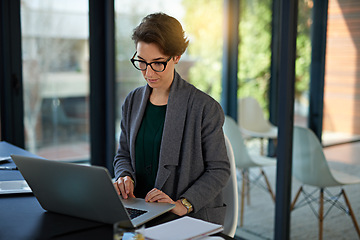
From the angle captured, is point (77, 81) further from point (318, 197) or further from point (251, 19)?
point (318, 197)

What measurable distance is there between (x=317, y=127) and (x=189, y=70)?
67.7 inches

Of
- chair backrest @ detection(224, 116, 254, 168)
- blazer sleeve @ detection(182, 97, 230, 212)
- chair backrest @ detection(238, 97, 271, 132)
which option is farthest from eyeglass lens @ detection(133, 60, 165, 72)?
chair backrest @ detection(224, 116, 254, 168)

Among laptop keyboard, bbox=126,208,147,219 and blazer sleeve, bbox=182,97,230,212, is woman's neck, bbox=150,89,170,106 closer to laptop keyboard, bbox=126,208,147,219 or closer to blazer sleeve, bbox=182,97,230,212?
blazer sleeve, bbox=182,97,230,212

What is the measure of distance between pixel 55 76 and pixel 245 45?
1.54 m

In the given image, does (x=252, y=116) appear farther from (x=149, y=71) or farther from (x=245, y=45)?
(x=149, y=71)

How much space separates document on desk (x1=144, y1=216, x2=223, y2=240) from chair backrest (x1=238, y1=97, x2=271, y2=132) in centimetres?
175

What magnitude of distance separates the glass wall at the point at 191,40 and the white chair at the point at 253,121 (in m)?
0.48

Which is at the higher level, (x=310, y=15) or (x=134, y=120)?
(x=310, y=15)

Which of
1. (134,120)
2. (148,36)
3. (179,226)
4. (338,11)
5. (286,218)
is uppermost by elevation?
(338,11)

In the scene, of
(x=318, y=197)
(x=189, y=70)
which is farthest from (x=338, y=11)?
(x=189, y=70)

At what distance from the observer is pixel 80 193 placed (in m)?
1.26

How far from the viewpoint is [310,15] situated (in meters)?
2.38

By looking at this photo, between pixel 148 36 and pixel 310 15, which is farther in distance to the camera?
pixel 310 15

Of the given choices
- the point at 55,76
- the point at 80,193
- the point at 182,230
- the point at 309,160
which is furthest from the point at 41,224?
the point at 55,76
